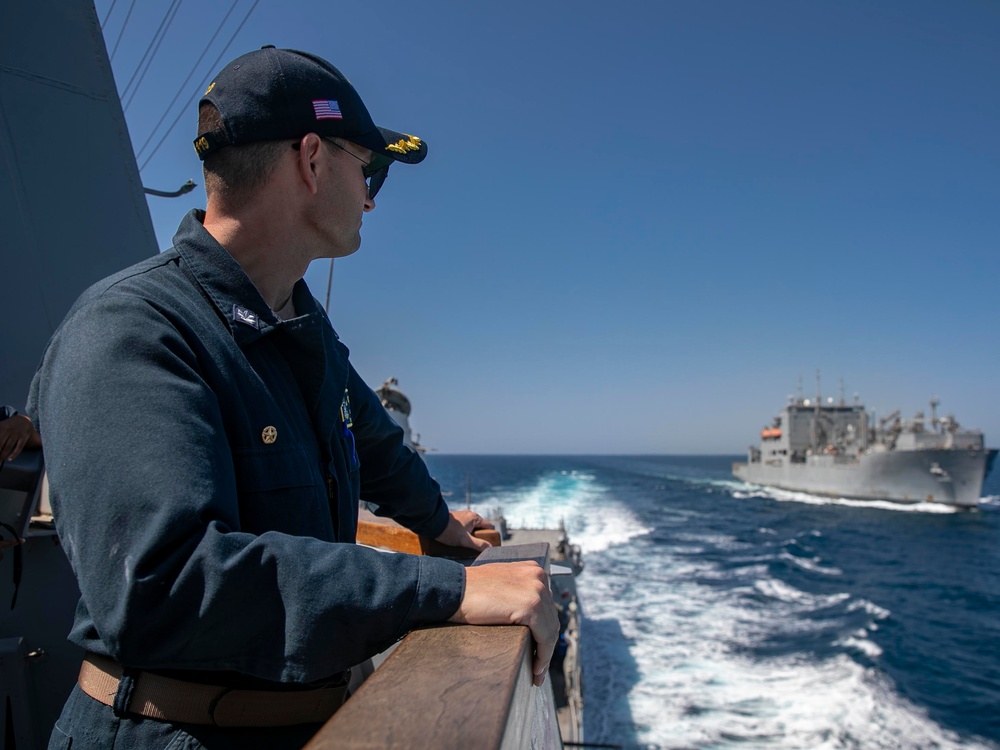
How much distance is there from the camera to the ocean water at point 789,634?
11898 mm

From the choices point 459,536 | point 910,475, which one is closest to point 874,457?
point 910,475

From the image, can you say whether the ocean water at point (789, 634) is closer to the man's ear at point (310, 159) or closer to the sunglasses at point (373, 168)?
the sunglasses at point (373, 168)

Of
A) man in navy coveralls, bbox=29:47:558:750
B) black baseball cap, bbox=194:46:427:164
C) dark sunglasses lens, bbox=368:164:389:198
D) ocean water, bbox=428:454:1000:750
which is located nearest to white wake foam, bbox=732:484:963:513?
ocean water, bbox=428:454:1000:750

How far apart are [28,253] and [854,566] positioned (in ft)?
101

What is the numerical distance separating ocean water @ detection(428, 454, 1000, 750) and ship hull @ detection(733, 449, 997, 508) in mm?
6981

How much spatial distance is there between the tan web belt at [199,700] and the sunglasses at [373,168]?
1.05 metres

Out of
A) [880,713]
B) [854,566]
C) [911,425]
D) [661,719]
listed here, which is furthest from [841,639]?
[911,425]

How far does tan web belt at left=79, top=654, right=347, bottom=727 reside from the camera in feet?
3.36

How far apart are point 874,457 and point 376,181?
175 ft

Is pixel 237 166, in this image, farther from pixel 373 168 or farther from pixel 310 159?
pixel 373 168

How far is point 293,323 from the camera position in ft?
4.18

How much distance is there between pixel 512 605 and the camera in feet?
3.38

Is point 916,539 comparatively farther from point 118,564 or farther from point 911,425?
point 118,564

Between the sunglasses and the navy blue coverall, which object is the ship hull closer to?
the sunglasses
